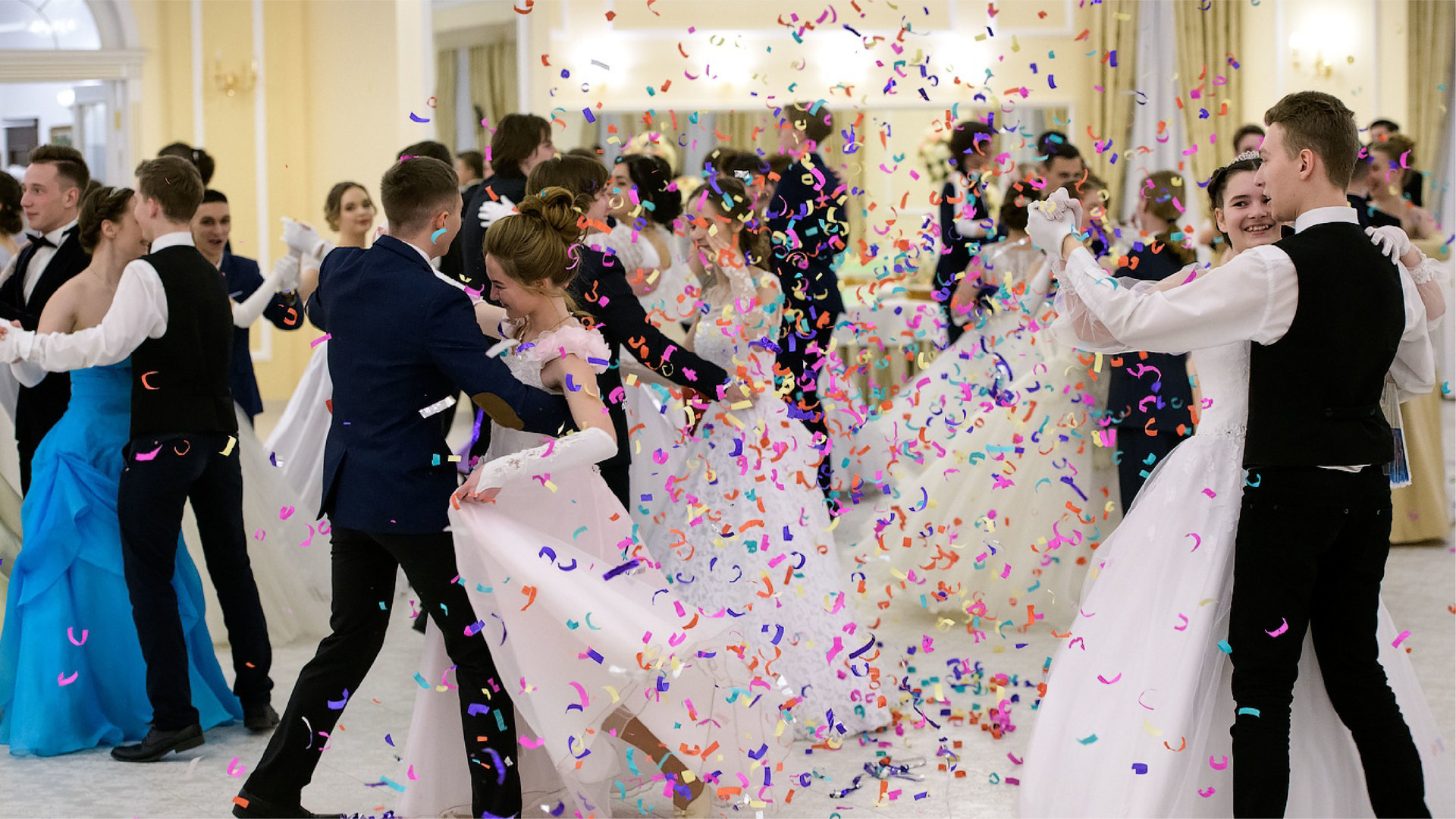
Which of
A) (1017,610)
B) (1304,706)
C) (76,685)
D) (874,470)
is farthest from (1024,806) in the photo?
(874,470)

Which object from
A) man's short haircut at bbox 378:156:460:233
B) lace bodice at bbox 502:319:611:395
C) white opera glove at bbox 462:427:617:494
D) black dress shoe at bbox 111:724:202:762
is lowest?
black dress shoe at bbox 111:724:202:762

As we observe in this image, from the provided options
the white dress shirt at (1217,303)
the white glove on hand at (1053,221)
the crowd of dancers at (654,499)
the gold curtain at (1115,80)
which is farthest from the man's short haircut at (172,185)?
the gold curtain at (1115,80)

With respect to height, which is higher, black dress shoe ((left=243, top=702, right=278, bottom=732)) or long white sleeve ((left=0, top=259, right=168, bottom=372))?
long white sleeve ((left=0, top=259, right=168, bottom=372))

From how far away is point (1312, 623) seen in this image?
265 cm

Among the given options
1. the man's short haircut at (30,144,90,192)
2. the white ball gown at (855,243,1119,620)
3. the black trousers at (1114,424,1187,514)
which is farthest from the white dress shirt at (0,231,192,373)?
the black trousers at (1114,424,1187,514)

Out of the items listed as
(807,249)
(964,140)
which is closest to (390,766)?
(807,249)

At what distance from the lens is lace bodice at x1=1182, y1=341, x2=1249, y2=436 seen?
2789mm

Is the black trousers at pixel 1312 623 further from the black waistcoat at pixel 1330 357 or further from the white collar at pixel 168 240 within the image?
the white collar at pixel 168 240

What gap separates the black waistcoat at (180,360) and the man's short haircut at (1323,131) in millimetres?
2650

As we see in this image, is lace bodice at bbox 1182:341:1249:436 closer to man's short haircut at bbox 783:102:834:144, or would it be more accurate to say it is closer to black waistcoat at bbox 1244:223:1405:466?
black waistcoat at bbox 1244:223:1405:466

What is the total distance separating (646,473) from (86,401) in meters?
1.91

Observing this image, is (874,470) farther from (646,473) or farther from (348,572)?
(348,572)

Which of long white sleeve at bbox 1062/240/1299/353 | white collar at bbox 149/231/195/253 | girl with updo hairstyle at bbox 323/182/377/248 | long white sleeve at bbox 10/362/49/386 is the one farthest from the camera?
girl with updo hairstyle at bbox 323/182/377/248

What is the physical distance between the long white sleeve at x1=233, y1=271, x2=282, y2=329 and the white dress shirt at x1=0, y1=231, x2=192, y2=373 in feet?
3.45
